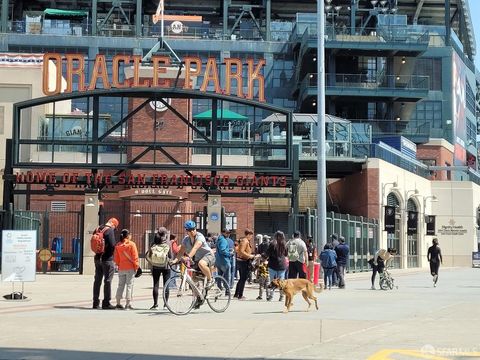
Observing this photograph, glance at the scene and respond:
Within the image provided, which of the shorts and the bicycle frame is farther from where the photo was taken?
the shorts

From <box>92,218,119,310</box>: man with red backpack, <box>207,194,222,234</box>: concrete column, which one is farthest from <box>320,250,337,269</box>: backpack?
<box>92,218,119,310</box>: man with red backpack

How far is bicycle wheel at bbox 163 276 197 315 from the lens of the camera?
593 inches

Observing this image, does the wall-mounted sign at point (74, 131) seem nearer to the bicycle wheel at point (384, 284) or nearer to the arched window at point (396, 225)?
the arched window at point (396, 225)

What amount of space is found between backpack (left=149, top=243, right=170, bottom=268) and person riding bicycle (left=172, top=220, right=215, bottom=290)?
0.49 meters

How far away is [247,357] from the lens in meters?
10.0

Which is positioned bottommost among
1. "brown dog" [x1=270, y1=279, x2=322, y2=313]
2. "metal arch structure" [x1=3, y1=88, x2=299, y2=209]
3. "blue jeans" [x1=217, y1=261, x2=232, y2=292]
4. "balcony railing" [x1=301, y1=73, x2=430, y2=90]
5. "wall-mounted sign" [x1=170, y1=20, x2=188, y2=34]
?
"brown dog" [x1=270, y1=279, x2=322, y2=313]

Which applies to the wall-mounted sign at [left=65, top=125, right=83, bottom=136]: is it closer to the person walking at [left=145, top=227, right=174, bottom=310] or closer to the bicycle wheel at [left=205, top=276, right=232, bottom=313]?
the person walking at [left=145, top=227, right=174, bottom=310]

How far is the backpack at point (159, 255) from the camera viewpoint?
15.9 metres

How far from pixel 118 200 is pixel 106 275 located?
23.6 meters

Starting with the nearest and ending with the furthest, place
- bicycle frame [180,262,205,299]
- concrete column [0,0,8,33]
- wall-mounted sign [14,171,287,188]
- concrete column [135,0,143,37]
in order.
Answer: bicycle frame [180,262,205,299] < wall-mounted sign [14,171,287,188] < concrete column [0,0,8,33] < concrete column [135,0,143,37]

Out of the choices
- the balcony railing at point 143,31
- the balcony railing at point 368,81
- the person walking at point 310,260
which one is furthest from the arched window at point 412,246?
the balcony railing at point 143,31

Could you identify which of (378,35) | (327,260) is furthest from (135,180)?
(378,35)

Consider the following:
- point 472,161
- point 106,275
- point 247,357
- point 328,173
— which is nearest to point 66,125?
point 328,173

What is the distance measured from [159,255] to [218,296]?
57.8 inches
